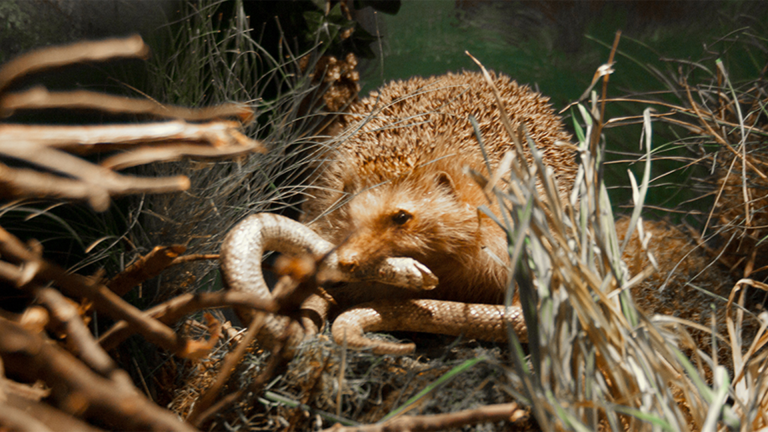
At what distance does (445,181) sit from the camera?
121cm

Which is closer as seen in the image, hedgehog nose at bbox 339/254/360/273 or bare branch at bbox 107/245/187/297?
bare branch at bbox 107/245/187/297

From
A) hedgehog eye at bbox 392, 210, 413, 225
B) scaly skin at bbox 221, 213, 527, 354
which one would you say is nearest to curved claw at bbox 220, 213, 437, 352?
scaly skin at bbox 221, 213, 527, 354

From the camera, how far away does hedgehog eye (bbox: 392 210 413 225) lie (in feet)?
3.76

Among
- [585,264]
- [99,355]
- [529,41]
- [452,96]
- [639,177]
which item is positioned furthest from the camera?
[639,177]

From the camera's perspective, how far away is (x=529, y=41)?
6.19 feet

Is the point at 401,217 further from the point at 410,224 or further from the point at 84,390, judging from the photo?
the point at 84,390

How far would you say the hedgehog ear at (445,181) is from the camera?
47.2 inches

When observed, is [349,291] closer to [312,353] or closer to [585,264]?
[312,353]

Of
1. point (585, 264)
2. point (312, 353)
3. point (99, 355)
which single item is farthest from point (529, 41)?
point (99, 355)

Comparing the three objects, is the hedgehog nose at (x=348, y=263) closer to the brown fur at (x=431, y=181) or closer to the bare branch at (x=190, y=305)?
the brown fur at (x=431, y=181)

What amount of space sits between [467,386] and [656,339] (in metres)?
0.32

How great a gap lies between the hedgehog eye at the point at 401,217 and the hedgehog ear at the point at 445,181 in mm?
120

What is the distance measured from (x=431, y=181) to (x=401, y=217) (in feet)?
0.41

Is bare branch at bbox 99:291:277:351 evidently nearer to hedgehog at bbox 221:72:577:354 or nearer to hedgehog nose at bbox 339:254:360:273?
hedgehog at bbox 221:72:577:354
